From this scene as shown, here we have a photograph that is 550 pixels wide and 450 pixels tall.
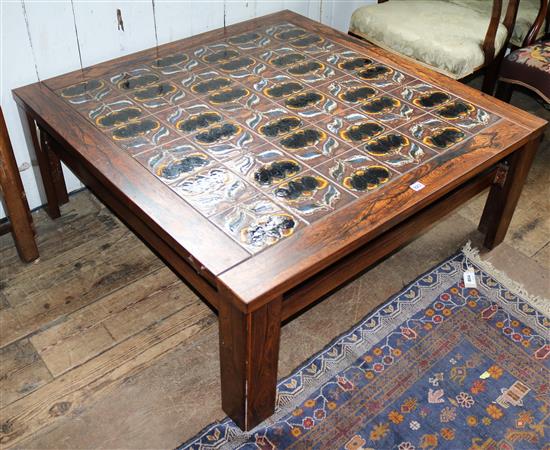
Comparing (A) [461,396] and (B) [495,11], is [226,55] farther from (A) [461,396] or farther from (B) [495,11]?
→ (A) [461,396]

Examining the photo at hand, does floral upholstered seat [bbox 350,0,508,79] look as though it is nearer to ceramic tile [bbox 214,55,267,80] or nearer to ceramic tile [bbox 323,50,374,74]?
ceramic tile [bbox 323,50,374,74]

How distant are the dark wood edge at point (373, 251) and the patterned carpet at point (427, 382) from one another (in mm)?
249

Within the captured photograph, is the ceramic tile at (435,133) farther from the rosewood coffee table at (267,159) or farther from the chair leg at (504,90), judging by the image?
the chair leg at (504,90)

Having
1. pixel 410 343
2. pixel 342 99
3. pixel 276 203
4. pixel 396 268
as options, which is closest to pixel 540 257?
pixel 396 268

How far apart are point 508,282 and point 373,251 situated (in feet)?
2.06

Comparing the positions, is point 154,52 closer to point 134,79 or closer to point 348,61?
point 134,79

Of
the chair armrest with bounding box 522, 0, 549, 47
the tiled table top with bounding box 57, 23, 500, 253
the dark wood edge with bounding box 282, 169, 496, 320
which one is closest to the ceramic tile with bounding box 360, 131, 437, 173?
the tiled table top with bounding box 57, 23, 500, 253

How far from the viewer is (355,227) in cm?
135

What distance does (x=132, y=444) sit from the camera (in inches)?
56.1

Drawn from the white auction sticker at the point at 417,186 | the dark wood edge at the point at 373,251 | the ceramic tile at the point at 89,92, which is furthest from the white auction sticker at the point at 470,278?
the ceramic tile at the point at 89,92

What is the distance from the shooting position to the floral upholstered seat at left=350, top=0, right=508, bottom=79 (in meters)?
2.16

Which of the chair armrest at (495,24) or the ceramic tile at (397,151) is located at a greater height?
the chair armrest at (495,24)

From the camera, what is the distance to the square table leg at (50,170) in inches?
72.6

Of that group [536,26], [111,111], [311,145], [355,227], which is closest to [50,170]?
[111,111]
